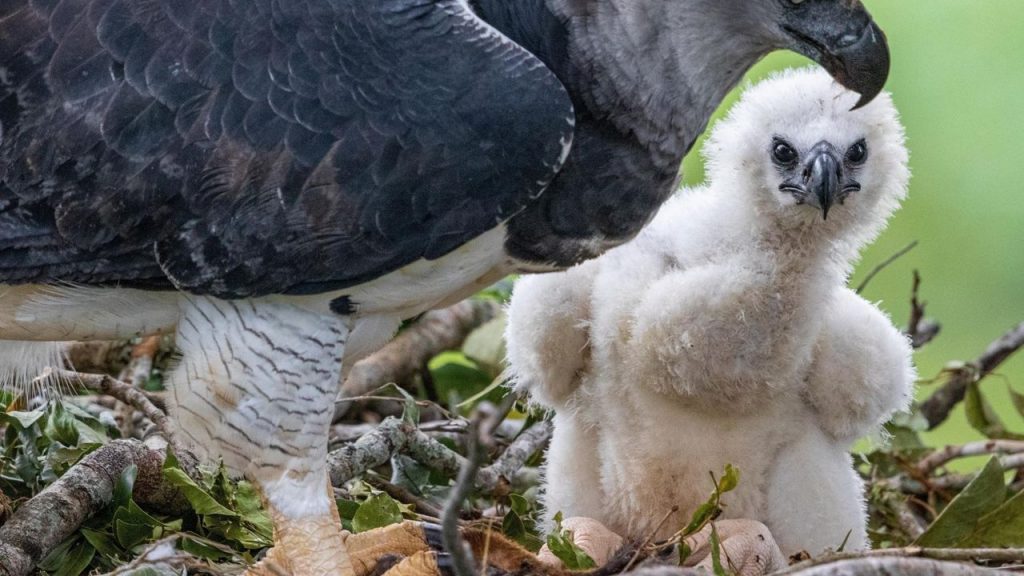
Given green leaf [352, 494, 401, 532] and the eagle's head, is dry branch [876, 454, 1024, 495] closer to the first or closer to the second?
the eagle's head

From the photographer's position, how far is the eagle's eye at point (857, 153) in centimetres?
340

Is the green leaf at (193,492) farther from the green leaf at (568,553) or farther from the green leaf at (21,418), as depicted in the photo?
the green leaf at (568,553)

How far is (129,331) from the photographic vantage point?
3221mm

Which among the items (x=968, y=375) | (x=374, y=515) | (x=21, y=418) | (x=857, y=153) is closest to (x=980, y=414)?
(x=968, y=375)

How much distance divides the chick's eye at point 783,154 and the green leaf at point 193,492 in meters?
1.61

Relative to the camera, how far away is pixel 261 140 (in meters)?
2.88

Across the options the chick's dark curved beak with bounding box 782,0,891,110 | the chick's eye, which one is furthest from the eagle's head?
the chick's dark curved beak with bounding box 782,0,891,110

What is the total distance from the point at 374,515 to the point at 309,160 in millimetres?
1006

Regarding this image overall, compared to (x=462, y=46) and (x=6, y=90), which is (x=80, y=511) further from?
(x=462, y=46)

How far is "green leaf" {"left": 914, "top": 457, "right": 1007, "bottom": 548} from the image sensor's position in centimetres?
336

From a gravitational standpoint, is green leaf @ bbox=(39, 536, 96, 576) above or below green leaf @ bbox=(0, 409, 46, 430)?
below

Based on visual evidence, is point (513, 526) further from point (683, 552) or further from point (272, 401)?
point (272, 401)

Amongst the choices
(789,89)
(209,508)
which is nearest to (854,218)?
(789,89)

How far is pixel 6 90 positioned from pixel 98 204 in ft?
1.15
